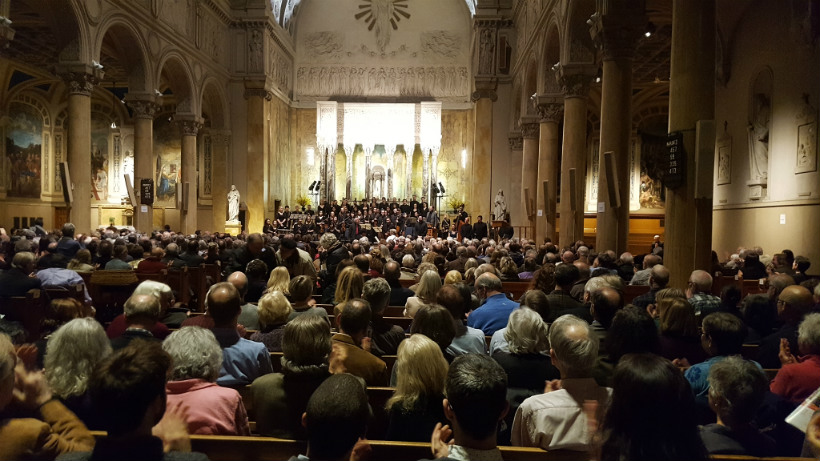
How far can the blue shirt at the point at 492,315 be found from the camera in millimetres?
4926

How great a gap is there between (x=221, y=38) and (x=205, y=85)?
288cm

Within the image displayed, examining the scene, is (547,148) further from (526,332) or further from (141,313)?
(141,313)

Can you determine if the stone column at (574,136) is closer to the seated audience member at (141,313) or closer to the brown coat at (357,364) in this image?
the brown coat at (357,364)

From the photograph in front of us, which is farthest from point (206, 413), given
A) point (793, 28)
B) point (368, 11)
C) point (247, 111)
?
point (368, 11)

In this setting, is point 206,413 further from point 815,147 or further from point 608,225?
point 815,147

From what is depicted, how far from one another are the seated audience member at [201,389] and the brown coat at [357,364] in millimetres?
658

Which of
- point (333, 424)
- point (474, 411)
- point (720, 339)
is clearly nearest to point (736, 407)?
point (720, 339)

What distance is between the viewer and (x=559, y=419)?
2568 mm

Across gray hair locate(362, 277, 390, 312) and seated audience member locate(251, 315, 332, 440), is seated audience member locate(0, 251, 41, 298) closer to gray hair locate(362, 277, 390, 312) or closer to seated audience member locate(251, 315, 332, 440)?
gray hair locate(362, 277, 390, 312)

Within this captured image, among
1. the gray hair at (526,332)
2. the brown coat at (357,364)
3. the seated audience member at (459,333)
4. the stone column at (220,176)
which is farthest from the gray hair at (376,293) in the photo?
the stone column at (220,176)

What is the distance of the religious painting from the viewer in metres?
22.1

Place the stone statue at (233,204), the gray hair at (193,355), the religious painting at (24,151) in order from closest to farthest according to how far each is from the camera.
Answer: the gray hair at (193,355), the religious painting at (24,151), the stone statue at (233,204)

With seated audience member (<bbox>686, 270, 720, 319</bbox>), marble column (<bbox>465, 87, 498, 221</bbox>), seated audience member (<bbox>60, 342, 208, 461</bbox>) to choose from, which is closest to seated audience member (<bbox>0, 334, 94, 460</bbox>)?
seated audience member (<bbox>60, 342, 208, 461</bbox>)

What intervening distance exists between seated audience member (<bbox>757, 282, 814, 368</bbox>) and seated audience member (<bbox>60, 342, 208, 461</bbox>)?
3.78 m
